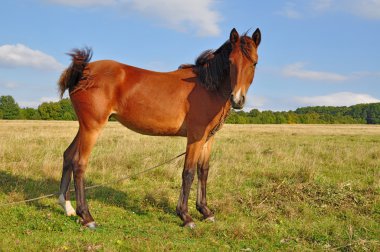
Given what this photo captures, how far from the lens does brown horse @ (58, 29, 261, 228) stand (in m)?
5.73

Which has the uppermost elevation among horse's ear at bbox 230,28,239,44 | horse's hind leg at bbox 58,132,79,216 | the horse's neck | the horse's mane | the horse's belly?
horse's ear at bbox 230,28,239,44

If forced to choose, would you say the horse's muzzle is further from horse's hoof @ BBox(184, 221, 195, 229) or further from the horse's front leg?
horse's hoof @ BBox(184, 221, 195, 229)

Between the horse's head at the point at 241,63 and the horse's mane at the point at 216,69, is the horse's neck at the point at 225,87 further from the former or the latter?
the horse's head at the point at 241,63

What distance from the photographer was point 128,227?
5.61 metres

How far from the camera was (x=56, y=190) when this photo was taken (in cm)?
774

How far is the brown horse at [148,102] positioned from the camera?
5.73 meters

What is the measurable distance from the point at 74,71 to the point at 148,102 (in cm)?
132

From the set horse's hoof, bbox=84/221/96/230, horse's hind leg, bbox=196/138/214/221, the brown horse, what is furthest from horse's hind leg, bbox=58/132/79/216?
horse's hind leg, bbox=196/138/214/221

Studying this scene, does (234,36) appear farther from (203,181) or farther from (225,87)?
(203,181)

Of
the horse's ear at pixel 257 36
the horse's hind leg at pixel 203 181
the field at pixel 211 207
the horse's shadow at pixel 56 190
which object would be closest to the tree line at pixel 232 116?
the field at pixel 211 207

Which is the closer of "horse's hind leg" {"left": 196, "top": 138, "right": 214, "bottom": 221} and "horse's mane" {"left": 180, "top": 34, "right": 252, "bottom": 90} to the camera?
"horse's mane" {"left": 180, "top": 34, "right": 252, "bottom": 90}

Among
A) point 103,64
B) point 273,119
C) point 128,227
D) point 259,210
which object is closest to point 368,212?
point 259,210

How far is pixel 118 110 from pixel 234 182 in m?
3.88

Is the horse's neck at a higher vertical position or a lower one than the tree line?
lower
